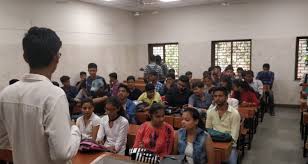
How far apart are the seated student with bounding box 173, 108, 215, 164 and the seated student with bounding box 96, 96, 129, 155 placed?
708 millimetres

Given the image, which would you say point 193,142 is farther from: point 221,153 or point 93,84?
point 93,84

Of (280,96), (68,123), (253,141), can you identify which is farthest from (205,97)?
(280,96)

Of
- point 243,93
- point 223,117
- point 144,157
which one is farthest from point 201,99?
point 144,157

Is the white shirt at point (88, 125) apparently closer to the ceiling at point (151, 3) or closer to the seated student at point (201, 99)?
the seated student at point (201, 99)

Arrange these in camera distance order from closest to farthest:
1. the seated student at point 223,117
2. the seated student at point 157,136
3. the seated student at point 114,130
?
the seated student at point 157,136, the seated student at point 114,130, the seated student at point 223,117

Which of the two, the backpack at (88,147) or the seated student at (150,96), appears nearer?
the backpack at (88,147)

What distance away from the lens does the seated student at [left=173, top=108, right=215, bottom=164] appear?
8.48ft

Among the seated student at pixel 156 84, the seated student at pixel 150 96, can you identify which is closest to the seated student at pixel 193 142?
the seated student at pixel 150 96

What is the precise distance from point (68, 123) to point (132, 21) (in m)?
9.30

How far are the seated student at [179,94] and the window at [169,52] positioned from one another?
4.43 meters

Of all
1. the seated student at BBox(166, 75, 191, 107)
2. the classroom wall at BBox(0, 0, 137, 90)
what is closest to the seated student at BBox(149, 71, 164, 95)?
the seated student at BBox(166, 75, 191, 107)

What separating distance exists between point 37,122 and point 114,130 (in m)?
2.07

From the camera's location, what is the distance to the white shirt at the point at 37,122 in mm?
1130

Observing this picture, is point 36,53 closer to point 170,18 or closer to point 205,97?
point 205,97
